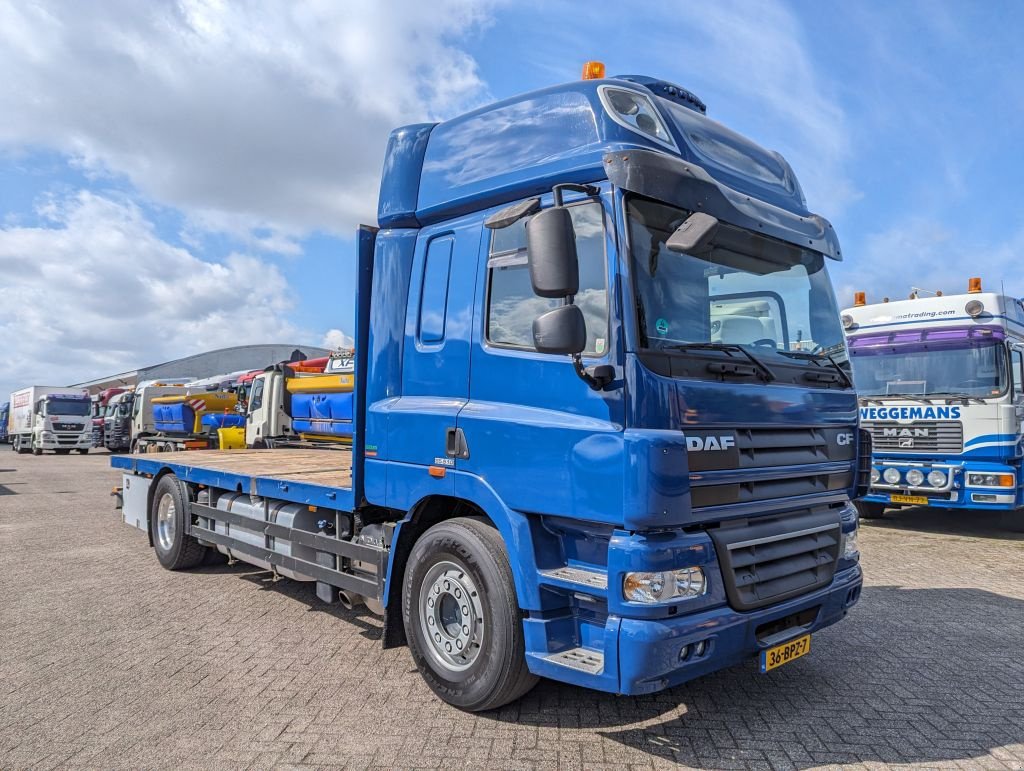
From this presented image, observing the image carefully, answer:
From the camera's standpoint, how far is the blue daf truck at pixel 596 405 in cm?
322

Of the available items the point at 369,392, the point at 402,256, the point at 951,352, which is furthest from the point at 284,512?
the point at 951,352

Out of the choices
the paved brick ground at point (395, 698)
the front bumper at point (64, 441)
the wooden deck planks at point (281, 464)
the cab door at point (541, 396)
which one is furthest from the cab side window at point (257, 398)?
the front bumper at point (64, 441)

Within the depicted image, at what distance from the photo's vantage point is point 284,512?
18.5 feet

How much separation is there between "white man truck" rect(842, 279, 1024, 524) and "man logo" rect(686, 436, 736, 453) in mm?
6416

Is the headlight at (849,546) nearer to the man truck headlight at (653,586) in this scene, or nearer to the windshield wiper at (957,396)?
the man truck headlight at (653,586)

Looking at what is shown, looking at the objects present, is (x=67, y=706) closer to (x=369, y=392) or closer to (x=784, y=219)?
(x=369, y=392)

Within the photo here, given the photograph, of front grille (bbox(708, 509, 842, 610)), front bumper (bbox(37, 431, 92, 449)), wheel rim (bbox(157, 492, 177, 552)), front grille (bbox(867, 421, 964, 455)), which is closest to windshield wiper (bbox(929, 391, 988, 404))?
front grille (bbox(867, 421, 964, 455))

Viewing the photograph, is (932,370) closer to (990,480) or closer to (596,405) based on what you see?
(990,480)

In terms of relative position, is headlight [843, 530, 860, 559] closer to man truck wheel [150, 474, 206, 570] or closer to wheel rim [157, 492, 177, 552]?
man truck wheel [150, 474, 206, 570]

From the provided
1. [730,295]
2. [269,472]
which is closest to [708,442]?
[730,295]

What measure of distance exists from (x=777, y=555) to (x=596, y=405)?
1229 millimetres

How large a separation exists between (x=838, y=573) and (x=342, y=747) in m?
2.79

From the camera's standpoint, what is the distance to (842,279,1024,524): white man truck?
8969mm

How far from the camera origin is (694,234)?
3389 mm
